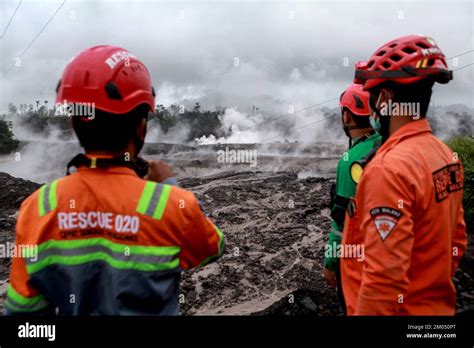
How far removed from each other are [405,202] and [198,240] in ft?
2.69

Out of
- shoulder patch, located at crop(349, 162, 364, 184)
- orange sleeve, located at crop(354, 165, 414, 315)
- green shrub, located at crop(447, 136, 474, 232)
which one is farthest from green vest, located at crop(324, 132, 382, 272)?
green shrub, located at crop(447, 136, 474, 232)

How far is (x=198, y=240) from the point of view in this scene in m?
1.58

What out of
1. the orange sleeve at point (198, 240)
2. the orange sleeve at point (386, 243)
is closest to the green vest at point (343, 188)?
the orange sleeve at point (386, 243)

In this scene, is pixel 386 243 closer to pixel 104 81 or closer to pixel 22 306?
pixel 104 81

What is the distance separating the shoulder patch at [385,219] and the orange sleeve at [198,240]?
63cm

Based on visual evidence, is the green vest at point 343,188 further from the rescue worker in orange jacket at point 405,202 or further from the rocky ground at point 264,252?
the rocky ground at point 264,252

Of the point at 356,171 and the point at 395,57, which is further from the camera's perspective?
the point at 356,171

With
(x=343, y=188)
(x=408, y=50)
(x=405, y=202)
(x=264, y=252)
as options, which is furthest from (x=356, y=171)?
(x=264, y=252)

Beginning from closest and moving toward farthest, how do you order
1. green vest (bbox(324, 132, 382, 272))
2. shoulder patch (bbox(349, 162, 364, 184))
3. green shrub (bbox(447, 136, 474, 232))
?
shoulder patch (bbox(349, 162, 364, 184)) < green vest (bbox(324, 132, 382, 272)) < green shrub (bbox(447, 136, 474, 232))

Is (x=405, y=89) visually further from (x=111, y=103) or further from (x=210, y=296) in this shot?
(x=210, y=296)

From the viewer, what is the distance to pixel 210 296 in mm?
5680

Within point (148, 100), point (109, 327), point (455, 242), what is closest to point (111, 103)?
point (148, 100)

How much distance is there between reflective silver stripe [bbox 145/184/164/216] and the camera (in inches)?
59.2

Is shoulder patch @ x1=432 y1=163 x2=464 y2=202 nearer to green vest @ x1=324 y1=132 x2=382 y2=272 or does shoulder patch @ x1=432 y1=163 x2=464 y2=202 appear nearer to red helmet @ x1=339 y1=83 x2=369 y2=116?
green vest @ x1=324 y1=132 x2=382 y2=272
